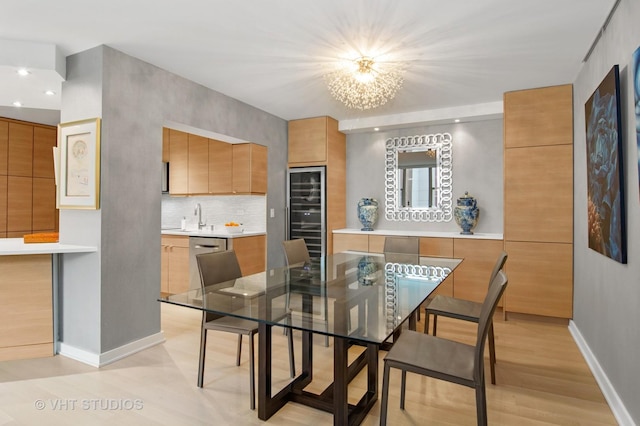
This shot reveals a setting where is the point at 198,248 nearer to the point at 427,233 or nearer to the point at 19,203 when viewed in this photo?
the point at 19,203

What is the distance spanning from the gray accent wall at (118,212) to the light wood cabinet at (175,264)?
1.33 meters

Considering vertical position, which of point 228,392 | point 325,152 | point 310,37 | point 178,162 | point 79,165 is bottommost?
point 228,392

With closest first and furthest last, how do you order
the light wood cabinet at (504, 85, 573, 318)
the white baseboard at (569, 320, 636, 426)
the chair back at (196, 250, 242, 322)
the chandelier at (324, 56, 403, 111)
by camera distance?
the white baseboard at (569, 320, 636, 426) → the chair back at (196, 250, 242, 322) → the chandelier at (324, 56, 403, 111) → the light wood cabinet at (504, 85, 573, 318)

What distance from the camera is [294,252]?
349 centimetres

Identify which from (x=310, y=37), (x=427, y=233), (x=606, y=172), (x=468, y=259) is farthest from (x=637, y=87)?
(x=427, y=233)

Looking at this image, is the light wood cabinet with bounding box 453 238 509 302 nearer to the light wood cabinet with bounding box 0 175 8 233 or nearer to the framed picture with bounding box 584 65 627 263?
the framed picture with bounding box 584 65 627 263

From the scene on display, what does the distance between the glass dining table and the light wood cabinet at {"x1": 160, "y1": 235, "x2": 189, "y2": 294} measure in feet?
7.33

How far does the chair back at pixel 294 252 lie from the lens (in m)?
3.39

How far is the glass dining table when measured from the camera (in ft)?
5.54

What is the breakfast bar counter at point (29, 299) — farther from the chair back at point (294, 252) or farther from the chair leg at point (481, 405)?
the chair leg at point (481, 405)

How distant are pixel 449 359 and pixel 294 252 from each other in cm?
192

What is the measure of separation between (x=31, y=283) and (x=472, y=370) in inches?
131

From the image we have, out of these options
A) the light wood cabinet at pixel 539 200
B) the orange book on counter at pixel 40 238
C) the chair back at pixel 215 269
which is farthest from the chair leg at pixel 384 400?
the orange book on counter at pixel 40 238

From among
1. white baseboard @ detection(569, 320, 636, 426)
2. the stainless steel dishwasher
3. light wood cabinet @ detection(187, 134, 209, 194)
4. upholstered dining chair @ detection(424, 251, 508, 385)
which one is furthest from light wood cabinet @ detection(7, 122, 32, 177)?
white baseboard @ detection(569, 320, 636, 426)
